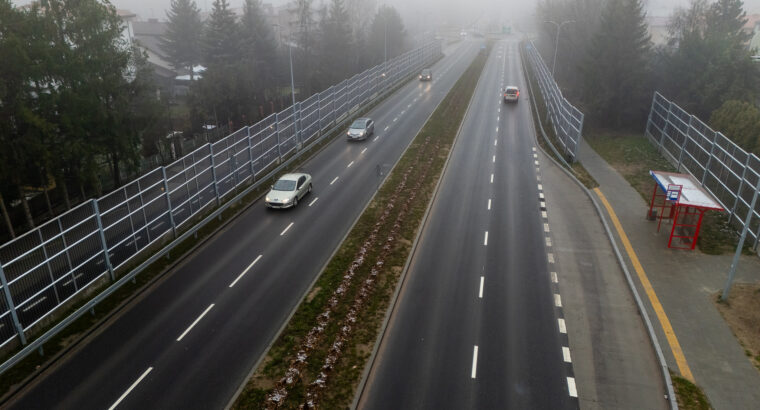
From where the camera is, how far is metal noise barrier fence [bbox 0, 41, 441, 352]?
1645 cm

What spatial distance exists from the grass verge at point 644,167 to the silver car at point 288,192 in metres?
21.5

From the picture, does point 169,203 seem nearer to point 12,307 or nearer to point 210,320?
point 210,320

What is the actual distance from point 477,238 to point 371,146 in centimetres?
1936

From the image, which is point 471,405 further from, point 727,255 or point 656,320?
point 727,255

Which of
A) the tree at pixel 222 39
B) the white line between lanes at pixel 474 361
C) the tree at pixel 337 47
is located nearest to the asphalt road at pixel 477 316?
the white line between lanes at pixel 474 361

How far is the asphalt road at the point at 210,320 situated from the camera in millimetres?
14648

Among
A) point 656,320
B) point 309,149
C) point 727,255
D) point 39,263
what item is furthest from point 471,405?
point 309,149

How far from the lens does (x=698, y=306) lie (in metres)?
19.1

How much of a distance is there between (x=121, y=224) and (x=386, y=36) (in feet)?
250

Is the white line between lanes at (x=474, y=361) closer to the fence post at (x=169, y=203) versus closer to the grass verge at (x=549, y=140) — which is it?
the fence post at (x=169, y=203)

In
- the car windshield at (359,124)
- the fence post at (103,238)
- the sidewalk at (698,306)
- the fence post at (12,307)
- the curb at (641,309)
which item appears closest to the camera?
the curb at (641,309)

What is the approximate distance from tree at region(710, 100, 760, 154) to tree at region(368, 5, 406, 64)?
5852 centimetres

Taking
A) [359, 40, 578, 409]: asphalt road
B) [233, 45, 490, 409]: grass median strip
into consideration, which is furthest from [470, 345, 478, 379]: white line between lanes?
[233, 45, 490, 409]: grass median strip

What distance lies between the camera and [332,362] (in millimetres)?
15625
